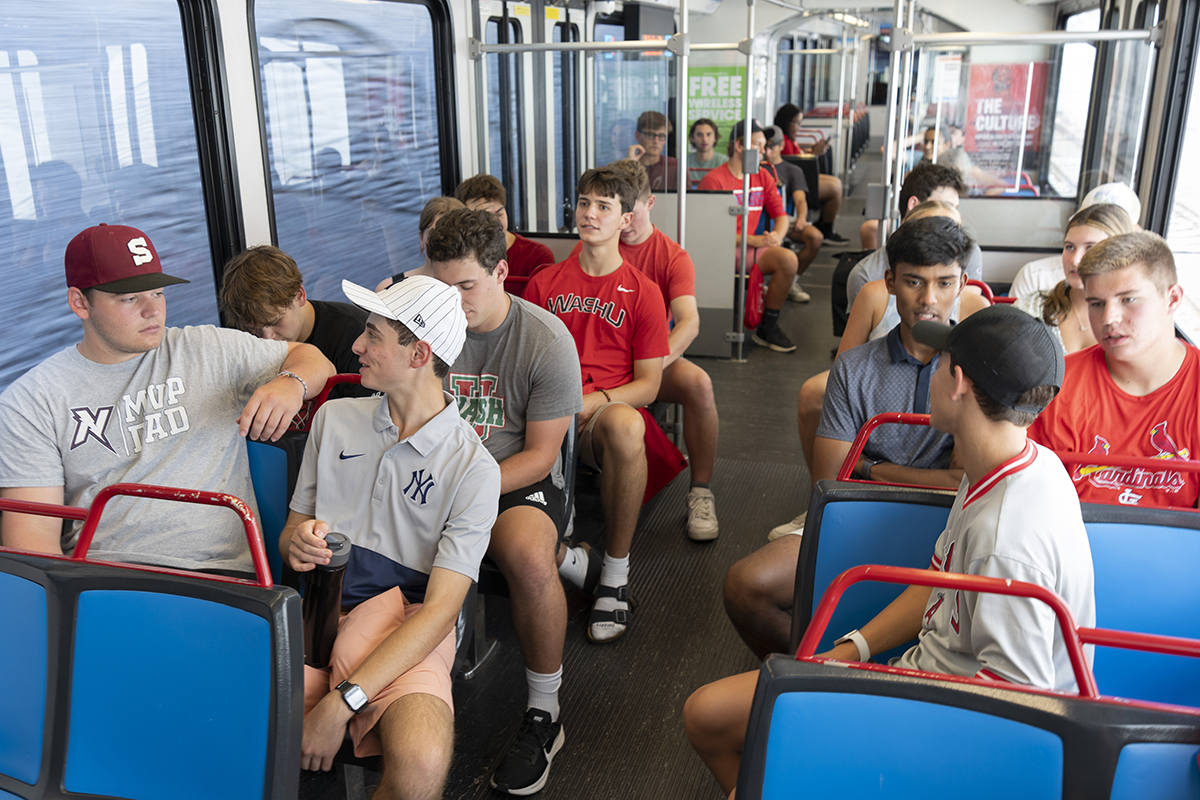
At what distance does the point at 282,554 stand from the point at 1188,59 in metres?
5.18

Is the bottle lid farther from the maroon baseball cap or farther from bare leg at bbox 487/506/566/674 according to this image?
the maroon baseball cap

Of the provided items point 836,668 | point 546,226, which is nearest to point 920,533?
point 836,668

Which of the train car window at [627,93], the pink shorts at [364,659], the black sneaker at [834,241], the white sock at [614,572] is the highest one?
the train car window at [627,93]

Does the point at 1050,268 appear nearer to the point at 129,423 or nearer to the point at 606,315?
the point at 606,315

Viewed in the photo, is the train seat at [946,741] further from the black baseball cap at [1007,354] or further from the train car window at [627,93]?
the train car window at [627,93]

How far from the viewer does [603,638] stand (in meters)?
3.23

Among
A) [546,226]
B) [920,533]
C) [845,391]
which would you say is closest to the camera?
[920,533]

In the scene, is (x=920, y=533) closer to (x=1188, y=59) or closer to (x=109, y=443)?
(x=109, y=443)

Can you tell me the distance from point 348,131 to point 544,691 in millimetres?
3451

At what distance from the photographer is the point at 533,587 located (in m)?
2.57

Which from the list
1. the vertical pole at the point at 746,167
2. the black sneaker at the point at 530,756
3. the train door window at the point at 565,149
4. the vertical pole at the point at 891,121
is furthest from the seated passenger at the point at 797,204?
the black sneaker at the point at 530,756

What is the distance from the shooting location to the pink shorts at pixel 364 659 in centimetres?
194

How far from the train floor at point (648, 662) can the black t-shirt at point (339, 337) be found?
1.05 m

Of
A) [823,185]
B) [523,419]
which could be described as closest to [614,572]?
[523,419]
